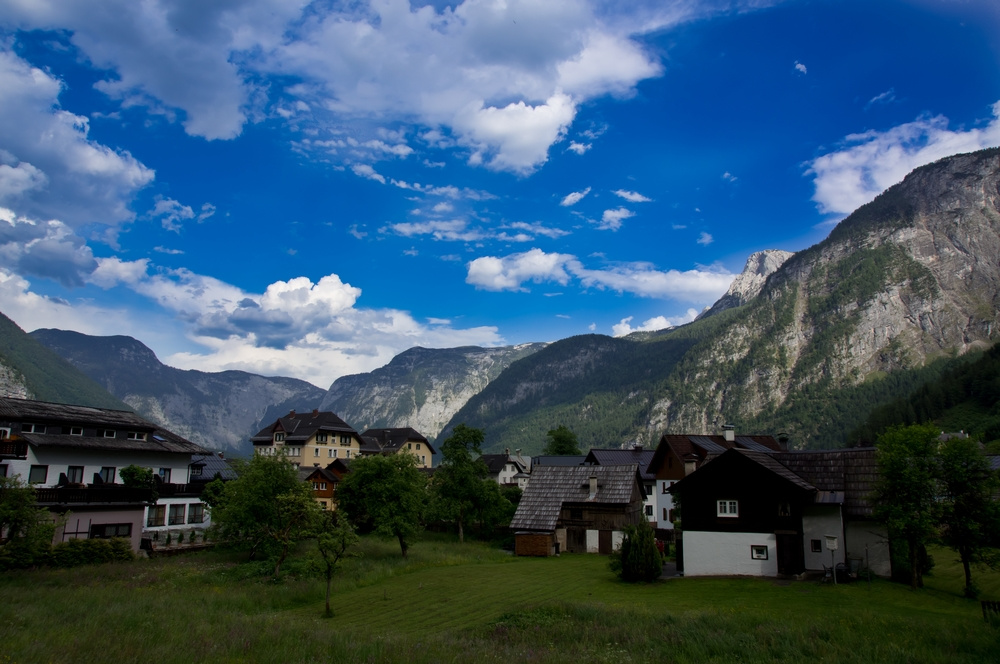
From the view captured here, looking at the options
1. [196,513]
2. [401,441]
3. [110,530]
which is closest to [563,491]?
[196,513]

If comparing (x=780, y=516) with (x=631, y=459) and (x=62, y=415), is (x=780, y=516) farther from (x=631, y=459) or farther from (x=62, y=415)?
(x=62, y=415)

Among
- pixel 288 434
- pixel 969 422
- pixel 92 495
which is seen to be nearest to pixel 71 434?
pixel 92 495

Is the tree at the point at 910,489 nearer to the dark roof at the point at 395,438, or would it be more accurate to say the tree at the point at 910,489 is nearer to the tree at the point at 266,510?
the tree at the point at 266,510

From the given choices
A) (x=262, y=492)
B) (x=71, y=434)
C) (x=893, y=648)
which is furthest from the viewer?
(x=71, y=434)

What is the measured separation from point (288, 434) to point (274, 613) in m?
84.5

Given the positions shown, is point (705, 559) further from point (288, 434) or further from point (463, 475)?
point (288, 434)

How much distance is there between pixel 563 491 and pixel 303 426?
68402 millimetres

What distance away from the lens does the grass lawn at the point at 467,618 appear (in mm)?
17297

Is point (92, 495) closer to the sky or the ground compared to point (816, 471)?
closer to the ground

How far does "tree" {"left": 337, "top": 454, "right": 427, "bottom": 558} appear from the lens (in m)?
44.1

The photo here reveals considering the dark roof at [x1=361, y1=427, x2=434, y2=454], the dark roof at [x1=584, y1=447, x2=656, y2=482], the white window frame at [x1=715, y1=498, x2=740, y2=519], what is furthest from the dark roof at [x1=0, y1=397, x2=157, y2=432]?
the dark roof at [x1=361, y1=427, x2=434, y2=454]

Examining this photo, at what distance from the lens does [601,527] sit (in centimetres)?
5025

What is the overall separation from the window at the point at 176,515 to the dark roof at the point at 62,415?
24.5 feet

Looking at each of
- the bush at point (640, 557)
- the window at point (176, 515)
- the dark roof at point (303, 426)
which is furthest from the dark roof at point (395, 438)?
the bush at point (640, 557)
